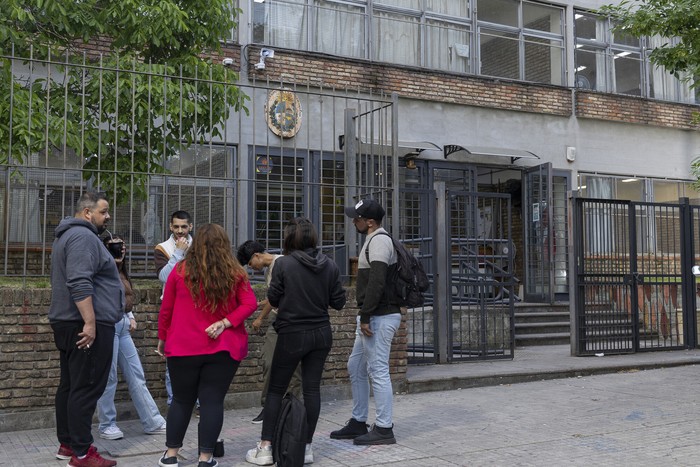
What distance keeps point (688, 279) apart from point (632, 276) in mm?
1283

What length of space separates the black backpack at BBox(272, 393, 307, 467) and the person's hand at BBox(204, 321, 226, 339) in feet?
2.40

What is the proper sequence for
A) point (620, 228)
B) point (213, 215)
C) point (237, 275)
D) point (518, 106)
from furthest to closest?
point (518, 106) < point (620, 228) < point (213, 215) < point (237, 275)

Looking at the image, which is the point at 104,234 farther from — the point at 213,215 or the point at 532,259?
the point at 532,259

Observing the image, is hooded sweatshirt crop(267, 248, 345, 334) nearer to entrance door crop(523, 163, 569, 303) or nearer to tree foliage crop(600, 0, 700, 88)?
tree foliage crop(600, 0, 700, 88)

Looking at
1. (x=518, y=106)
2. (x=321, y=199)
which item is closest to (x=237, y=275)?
(x=321, y=199)

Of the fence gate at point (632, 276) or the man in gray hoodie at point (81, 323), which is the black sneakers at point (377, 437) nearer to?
the man in gray hoodie at point (81, 323)

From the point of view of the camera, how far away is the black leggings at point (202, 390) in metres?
5.17

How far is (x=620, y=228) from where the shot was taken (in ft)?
38.2

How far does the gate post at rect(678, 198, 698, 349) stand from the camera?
12219 millimetres

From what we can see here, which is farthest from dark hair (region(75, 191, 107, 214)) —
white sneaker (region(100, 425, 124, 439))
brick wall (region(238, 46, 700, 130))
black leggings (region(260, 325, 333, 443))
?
brick wall (region(238, 46, 700, 130))

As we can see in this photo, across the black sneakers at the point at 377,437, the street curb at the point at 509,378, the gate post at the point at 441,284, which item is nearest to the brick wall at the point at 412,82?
the gate post at the point at 441,284

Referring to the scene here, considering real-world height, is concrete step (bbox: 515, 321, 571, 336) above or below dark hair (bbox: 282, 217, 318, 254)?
below

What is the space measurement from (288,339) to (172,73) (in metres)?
4.35

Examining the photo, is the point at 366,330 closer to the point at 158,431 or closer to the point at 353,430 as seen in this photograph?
the point at 353,430
